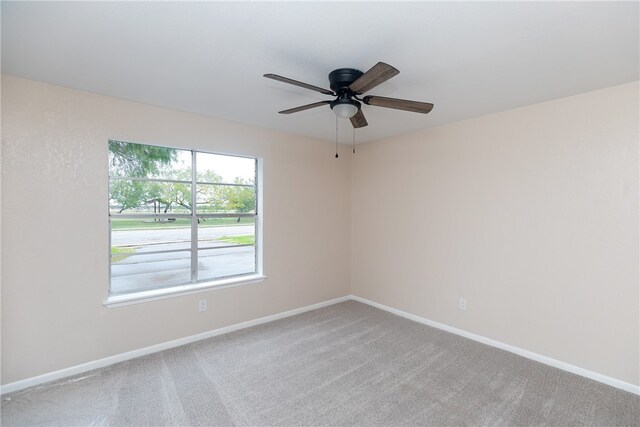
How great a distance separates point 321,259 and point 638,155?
3.35 metres

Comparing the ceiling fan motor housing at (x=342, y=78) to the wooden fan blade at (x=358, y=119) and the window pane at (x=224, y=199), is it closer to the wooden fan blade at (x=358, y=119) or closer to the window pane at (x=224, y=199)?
the wooden fan blade at (x=358, y=119)

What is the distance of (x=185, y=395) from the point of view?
2207 mm

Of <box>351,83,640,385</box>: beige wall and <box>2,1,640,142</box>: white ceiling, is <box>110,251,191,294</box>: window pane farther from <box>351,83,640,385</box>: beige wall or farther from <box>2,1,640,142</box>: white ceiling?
<box>351,83,640,385</box>: beige wall

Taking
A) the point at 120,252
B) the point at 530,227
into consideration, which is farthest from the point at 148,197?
the point at 530,227

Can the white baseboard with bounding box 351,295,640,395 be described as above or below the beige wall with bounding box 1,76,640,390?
below

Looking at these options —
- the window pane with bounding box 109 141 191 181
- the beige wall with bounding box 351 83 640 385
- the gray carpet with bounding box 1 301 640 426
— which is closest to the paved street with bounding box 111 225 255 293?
the window pane with bounding box 109 141 191 181

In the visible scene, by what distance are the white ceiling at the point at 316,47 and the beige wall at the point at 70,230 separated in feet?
0.85

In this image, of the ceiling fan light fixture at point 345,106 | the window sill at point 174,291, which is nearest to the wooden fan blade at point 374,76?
the ceiling fan light fixture at point 345,106

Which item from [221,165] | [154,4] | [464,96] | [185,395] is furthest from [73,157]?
[464,96]

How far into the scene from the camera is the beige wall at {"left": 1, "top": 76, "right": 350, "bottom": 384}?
7.39ft

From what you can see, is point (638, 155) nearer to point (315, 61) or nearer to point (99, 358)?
point (315, 61)

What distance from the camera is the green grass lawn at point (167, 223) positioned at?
2.81 m

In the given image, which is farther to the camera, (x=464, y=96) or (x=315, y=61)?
(x=464, y=96)

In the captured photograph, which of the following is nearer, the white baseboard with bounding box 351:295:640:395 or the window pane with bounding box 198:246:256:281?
the white baseboard with bounding box 351:295:640:395
